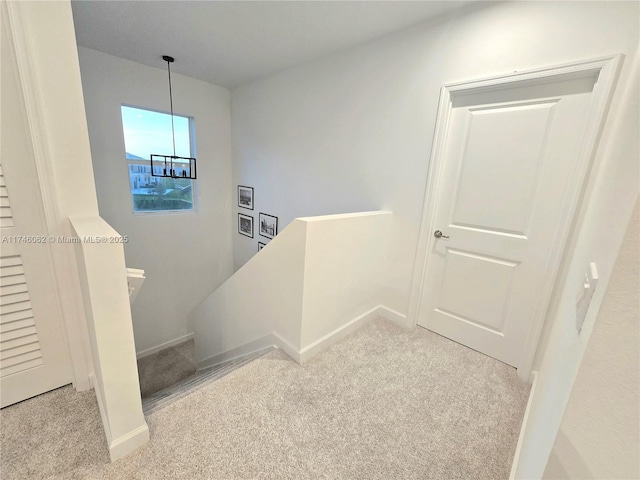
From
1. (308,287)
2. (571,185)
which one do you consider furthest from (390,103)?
(308,287)

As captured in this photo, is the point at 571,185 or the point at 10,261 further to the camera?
the point at 571,185

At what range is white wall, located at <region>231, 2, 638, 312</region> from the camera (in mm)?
1515

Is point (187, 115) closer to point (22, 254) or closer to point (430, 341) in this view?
point (22, 254)

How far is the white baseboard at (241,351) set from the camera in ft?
6.87

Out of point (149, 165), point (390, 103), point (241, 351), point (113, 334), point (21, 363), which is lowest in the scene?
point (241, 351)

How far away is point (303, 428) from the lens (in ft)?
4.51

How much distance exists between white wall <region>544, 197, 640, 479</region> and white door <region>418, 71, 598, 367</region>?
1.53 meters

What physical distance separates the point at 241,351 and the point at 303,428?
1.20 meters

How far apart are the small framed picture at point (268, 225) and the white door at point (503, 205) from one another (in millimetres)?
2074

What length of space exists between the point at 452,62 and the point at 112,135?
3579 mm

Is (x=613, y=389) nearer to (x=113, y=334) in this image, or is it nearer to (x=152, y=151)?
(x=113, y=334)

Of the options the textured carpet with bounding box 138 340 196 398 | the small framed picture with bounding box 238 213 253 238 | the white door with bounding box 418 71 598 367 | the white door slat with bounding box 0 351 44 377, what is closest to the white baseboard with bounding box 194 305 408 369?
the white door with bounding box 418 71 598 367

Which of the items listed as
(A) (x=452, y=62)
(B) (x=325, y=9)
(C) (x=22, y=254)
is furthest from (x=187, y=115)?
(A) (x=452, y=62)

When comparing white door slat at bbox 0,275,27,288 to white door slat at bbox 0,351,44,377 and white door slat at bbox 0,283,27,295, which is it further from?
white door slat at bbox 0,351,44,377
